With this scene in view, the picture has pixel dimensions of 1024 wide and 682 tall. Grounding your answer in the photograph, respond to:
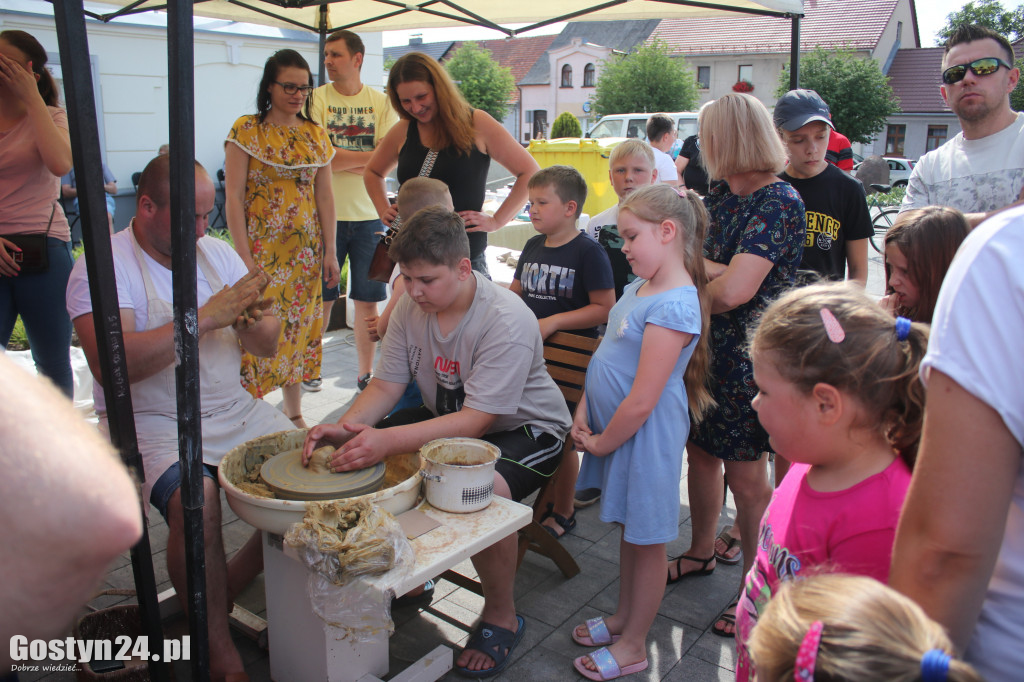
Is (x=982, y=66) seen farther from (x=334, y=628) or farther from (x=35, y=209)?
(x=35, y=209)

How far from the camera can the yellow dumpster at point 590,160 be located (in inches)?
424

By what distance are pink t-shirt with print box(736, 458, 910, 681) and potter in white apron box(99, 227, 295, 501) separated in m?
A: 1.79

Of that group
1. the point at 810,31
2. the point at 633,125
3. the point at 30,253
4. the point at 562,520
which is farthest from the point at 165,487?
the point at 810,31

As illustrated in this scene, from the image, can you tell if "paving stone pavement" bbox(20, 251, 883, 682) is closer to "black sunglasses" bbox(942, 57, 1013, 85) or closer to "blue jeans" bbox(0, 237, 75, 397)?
"blue jeans" bbox(0, 237, 75, 397)

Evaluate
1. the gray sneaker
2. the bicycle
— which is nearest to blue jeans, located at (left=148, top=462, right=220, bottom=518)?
the gray sneaker

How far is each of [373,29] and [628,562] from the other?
197 inches

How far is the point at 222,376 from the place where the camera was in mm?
2570

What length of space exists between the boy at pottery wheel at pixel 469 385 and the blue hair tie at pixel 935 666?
1.62 meters

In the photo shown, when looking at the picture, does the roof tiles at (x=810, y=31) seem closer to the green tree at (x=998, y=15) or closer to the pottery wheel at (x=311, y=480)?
the green tree at (x=998, y=15)

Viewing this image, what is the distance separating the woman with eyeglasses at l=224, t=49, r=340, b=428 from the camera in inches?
147

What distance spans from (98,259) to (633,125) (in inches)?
710

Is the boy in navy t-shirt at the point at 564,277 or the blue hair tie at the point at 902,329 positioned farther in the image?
the boy in navy t-shirt at the point at 564,277

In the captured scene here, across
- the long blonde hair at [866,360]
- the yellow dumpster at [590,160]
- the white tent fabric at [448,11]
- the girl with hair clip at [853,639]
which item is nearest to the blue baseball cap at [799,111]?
the white tent fabric at [448,11]

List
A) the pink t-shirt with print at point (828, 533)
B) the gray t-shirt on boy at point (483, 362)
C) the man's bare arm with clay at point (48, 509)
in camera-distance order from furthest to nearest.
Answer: the gray t-shirt on boy at point (483, 362)
the pink t-shirt with print at point (828, 533)
the man's bare arm with clay at point (48, 509)
